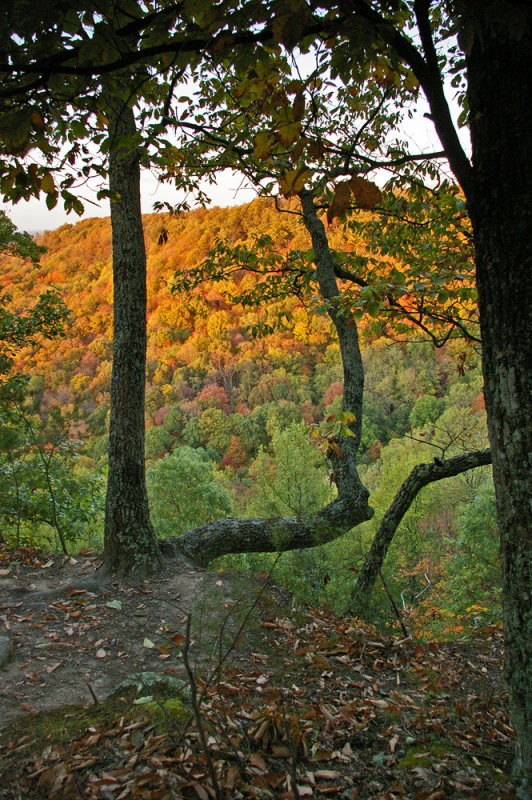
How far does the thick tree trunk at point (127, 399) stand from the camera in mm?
4711

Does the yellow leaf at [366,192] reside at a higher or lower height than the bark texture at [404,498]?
higher

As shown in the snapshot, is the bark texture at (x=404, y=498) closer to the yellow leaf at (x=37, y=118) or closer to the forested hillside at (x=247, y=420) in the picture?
the forested hillside at (x=247, y=420)

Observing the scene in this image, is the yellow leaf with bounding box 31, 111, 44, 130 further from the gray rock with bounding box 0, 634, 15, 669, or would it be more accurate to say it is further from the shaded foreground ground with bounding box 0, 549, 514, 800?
the gray rock with bounding box 0, 634, 15, 669

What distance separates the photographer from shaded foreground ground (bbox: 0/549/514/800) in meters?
1.85

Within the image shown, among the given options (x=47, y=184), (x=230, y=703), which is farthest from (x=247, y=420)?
(x=47, y=184)

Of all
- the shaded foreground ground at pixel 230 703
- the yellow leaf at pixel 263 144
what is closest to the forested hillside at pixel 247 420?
the shaded foreground ground at pixel 230 703

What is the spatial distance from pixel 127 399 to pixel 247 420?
52105mm

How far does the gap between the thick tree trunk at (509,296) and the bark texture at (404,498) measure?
3.00 metres

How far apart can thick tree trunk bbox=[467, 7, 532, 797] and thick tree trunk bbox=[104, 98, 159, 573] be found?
3724 millimetres

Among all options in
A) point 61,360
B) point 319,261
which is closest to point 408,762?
point 319,261

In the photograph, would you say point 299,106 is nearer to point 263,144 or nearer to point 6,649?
point 263,144

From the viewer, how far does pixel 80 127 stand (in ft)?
7.22

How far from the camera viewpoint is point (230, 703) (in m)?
2.53

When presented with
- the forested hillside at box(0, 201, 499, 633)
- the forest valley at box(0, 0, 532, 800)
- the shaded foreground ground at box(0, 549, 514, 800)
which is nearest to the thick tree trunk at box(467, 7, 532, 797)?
the forest valley at box(0, 0, 532, 800)
